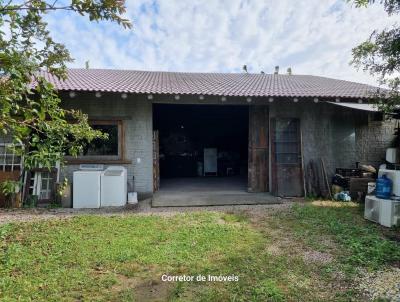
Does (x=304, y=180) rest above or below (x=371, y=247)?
above

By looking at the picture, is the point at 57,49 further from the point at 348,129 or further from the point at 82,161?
the point at 348,129

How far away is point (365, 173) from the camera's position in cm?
767

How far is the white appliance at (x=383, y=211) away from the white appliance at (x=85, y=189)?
593 centimetres

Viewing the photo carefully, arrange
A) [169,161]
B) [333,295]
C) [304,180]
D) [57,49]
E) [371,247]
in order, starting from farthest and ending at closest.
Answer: [169,161]
[304,180]
[371,247]
[333,295]
[57,49]

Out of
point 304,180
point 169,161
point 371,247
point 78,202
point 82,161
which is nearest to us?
point 371,247

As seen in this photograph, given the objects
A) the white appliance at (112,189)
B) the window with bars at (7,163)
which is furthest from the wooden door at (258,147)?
the window with bars at (7,163)

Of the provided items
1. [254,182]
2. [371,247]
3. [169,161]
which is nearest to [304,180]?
[254,182]

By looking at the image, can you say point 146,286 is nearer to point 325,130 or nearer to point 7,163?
point 7,163

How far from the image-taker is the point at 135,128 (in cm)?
769

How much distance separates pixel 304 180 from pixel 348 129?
212 centimetres

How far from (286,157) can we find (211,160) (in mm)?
5428

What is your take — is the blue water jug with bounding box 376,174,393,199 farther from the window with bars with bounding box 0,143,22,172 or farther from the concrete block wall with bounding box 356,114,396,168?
the window with bars with bounding box 0,143,22,172

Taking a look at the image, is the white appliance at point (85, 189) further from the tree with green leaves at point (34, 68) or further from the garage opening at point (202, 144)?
the garage opening at point (202, 144)

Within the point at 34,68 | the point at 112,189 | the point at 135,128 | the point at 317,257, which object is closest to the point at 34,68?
the point at 34,68
